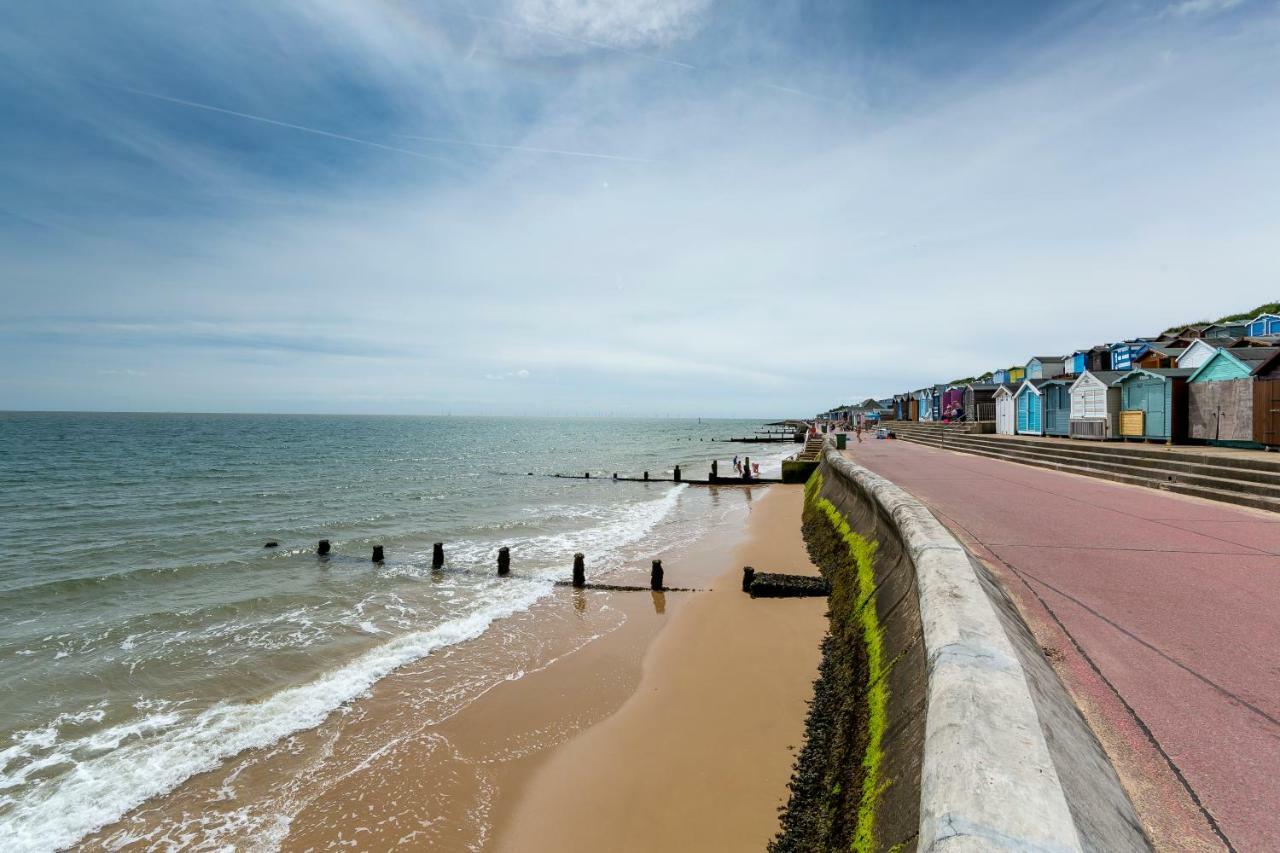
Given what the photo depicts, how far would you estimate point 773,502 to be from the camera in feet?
93.0

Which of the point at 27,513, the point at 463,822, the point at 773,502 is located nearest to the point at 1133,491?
the point at 463,822

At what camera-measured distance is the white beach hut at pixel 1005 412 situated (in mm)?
29953

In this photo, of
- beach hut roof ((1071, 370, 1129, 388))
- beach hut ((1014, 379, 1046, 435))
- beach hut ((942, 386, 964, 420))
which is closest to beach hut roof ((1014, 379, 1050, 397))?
beach hut ((1014, 379, 1046, 435))

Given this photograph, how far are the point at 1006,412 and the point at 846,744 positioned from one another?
3214cm

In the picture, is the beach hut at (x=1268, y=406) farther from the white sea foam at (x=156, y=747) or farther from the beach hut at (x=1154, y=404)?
the white sea foam at (x=156, y=747)

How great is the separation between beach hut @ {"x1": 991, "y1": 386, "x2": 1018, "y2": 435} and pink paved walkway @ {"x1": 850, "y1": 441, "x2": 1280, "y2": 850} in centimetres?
2196

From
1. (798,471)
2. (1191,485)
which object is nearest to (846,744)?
(1191,485)

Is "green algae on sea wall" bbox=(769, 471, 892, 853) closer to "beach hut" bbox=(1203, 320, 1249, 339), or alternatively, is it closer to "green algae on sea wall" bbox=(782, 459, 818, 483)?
"green algae on sea wall" bbox=(782, 459, 818, 483)

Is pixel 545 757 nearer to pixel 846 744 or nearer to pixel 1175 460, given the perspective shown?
pixel 846 744

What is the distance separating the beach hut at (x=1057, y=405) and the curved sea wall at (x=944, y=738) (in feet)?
75.6

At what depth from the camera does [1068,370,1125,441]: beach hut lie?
67.3ft

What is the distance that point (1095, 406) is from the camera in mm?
21453

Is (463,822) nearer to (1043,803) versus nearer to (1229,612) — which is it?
(1043,803)

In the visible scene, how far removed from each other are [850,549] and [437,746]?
8.06 metres
